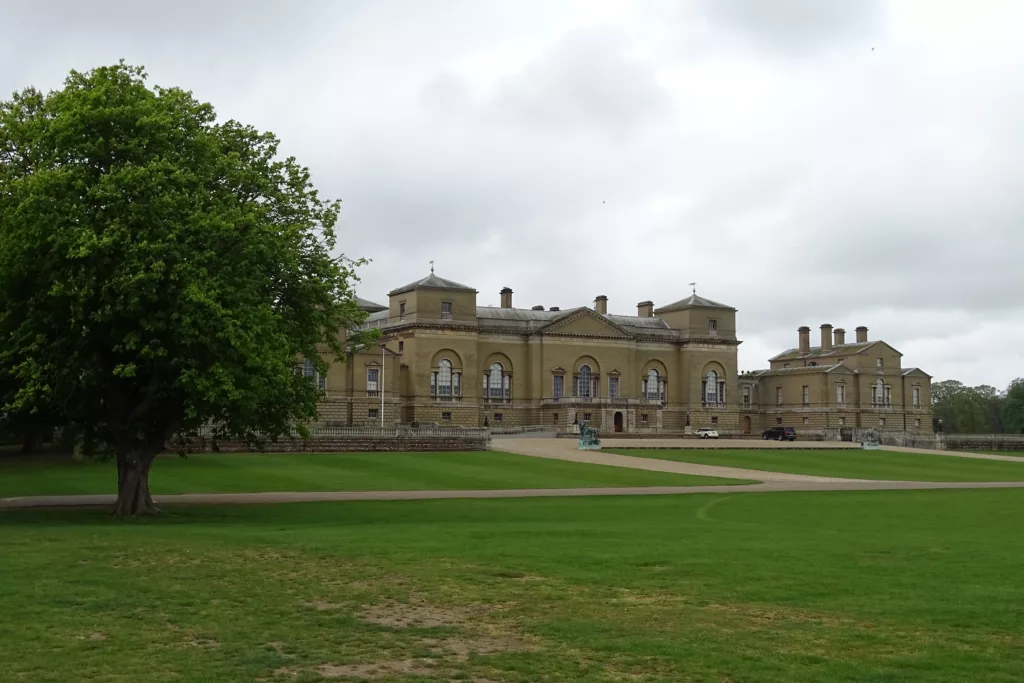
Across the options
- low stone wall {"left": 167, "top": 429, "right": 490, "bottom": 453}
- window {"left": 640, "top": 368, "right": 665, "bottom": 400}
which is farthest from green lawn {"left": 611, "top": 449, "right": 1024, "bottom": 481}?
window {"left": 640, "top": 368, "right": 665, "bottom": 400}

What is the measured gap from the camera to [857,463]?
6538 cm

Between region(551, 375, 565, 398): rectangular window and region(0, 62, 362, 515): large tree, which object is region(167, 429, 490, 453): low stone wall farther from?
region(551, 375, 565, 398): rectangular window

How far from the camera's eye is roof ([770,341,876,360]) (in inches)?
4719

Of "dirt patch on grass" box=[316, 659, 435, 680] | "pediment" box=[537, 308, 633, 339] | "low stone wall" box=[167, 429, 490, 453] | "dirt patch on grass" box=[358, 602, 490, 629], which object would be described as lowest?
"dirt patch on grass" box=[316, 659, 435, 680]

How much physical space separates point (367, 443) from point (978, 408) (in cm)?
10969

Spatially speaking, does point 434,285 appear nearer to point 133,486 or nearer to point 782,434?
point 782,434

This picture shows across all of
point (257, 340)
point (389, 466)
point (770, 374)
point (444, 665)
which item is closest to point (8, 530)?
point (257, 340)

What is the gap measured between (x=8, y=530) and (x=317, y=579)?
1033 centimetres

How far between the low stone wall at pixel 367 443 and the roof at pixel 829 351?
216 feet

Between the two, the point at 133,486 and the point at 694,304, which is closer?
the point at 133,486

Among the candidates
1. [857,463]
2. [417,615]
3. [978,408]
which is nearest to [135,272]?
[417,615]

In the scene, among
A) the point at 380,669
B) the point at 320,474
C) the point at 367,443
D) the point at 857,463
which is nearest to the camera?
the point at 380,669

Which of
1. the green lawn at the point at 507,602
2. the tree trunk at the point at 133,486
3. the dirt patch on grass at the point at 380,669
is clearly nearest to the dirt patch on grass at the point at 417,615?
the green lawn at the point at 507,602

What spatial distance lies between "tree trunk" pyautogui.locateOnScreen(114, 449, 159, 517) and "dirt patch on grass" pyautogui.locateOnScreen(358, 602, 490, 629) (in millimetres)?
15903
